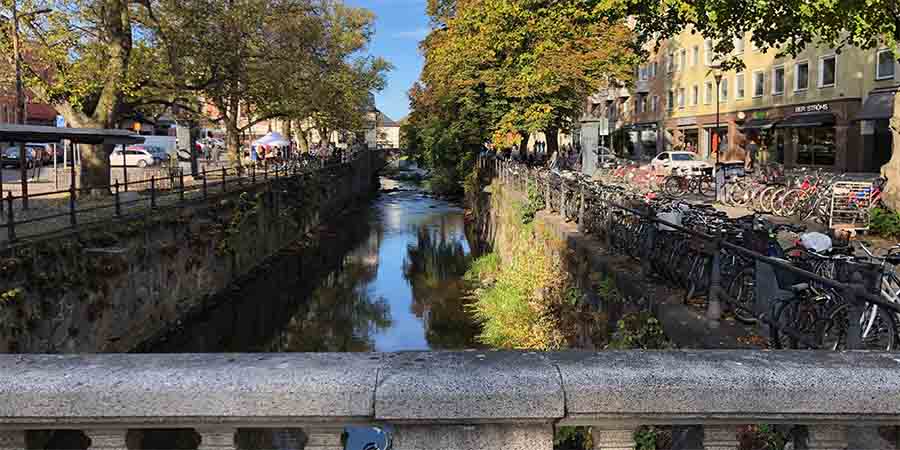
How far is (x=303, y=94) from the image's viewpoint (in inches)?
1240

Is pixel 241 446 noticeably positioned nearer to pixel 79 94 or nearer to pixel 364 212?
pixel 79 94

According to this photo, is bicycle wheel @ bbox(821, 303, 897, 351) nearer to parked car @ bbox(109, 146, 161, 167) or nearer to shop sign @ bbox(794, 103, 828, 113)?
shop sign @ bbox(794, 103, 828, 113)

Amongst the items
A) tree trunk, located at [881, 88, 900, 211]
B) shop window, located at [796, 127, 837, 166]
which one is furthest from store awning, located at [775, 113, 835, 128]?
tree trunk, located at [881, 88, 900, 211]

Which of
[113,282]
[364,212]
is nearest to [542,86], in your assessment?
[113,282]

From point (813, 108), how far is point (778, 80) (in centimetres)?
467

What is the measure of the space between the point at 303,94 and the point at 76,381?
3029 cm

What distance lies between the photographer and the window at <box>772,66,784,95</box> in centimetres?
3909

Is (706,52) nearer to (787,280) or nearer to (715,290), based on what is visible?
(715,290)

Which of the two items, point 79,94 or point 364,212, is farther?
point 364,212

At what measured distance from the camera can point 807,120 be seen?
35250 millimetres

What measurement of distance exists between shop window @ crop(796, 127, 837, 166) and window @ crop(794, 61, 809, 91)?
222 centimetres

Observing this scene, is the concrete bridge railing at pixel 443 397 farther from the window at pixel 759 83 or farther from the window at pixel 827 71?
the window at pixel 759 83

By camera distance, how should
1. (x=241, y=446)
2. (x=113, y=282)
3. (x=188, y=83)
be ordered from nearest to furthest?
(x=241, y=446), (x=113, y=282), (x=188, y=83)

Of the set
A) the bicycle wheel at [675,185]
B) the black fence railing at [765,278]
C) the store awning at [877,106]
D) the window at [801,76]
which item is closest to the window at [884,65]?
the store awning at [877,106]
